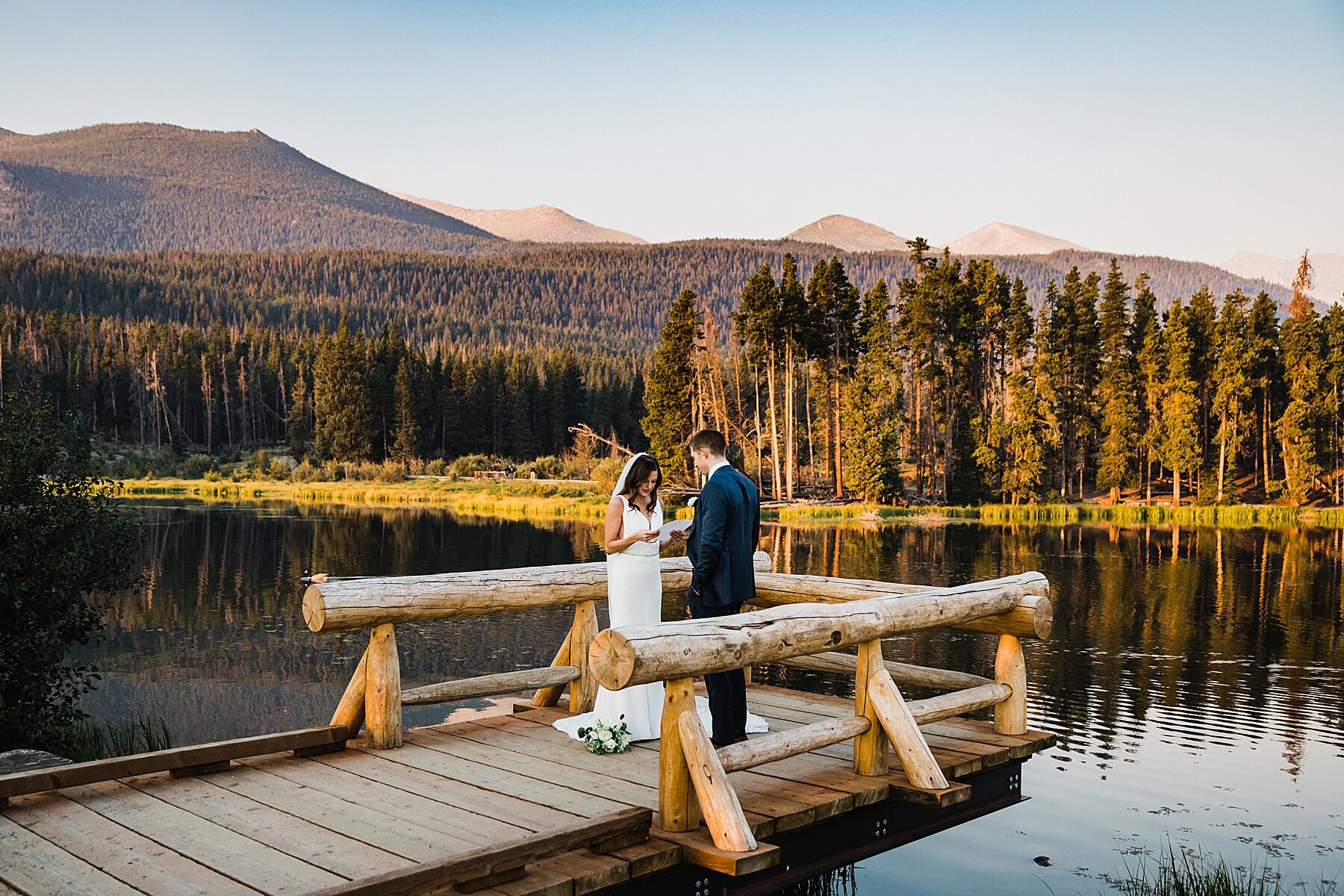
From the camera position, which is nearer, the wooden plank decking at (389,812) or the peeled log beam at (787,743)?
the wooden plank decking at (389,812)

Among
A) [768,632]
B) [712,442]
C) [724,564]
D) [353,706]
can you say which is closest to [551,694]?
[353,706]

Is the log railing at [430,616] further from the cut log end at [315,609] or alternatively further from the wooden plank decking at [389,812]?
the wooden plank decking at [389,812]

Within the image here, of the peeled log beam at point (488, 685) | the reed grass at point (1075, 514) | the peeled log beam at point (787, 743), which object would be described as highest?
the peeled log beam at point (787, 743)

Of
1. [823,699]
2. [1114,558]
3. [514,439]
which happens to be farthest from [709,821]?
[514,439]

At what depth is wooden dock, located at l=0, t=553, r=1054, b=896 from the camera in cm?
529

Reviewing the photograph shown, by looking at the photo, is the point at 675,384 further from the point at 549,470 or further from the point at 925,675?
the point at 925,675

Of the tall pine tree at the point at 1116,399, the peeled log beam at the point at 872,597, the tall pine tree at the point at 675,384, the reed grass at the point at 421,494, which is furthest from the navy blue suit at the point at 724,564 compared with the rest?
the tall pine tree at the point at 1116,399

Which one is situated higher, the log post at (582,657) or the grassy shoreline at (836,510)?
the log post at (582,657)

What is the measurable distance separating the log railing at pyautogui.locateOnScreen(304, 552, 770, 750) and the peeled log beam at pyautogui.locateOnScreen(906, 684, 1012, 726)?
2136 millimetres

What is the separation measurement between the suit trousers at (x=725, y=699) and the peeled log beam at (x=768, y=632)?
3.20ft

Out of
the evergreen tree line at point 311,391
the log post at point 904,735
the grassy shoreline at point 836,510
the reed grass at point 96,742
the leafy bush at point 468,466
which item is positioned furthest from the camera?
the evergreen tree line at point 311,391

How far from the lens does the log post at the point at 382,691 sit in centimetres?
734

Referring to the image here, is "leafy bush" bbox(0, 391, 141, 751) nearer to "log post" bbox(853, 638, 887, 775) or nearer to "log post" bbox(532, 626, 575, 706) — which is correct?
"log post" bbox(532, 626, 575, 706)

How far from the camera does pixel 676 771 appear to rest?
19.0 ft
